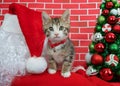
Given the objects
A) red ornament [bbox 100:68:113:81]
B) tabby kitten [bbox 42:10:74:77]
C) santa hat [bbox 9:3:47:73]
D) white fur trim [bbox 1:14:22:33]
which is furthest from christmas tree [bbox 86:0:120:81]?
white fur trim [bbox 1:14:22:33]

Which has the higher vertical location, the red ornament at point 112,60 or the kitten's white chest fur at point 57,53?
the kitten's white chest fur at point 57,53

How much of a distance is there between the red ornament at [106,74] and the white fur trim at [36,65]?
1.05 feet

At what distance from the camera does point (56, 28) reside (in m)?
1.35

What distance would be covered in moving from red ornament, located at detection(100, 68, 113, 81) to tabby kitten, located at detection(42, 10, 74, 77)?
0.20 meters

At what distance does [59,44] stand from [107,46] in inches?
11.8

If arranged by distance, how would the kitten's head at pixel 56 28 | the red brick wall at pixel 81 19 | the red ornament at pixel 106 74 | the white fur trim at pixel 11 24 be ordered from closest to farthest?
the kitten's head at pixel 56 28
the red ornament at pixel 106 74
the white fur trim at pixel 11 24
the red brick wall at pixel 81 19

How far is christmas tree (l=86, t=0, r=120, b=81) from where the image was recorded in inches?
58.5

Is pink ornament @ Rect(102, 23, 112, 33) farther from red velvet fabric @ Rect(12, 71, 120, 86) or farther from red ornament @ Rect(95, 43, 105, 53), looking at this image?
red velvet fabric @ Rect(12, 71, 120, 86)

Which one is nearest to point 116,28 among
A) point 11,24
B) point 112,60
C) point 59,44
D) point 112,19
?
point 112,19

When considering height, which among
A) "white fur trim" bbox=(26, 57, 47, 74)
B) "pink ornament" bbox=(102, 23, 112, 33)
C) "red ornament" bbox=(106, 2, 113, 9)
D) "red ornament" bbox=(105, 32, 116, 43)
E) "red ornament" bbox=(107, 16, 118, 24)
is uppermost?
"red ornament" bbox=(106, 2, 113, 9)

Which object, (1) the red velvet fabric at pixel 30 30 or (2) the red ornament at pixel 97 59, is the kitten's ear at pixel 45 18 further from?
(2) the red ornament at pixel 97 59

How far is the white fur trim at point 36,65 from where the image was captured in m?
1.39

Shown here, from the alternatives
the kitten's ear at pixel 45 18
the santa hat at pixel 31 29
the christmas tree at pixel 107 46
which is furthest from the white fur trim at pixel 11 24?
the christmas tree at pixel 107 46

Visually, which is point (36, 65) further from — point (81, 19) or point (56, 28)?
point (81, 19)
